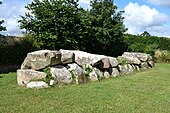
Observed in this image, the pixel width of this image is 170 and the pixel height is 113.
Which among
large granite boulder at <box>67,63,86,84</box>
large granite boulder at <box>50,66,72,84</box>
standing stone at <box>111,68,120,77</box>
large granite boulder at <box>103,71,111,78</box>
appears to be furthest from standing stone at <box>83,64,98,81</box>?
standing stone at <box>111,68,120,77</box>

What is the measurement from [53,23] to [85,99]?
343 inches

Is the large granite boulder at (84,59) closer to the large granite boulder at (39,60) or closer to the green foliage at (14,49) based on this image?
the large granite boulder at (39,60)

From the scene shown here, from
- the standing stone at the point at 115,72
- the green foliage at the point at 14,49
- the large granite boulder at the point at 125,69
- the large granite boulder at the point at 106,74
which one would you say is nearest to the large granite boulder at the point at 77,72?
the large granite boulder at the point at 106,74

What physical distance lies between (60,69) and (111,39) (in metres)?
10.5

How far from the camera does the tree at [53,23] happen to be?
15.5 metres

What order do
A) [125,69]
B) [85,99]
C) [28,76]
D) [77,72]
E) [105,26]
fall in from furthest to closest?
1. [105,26]
2. [125,69]
3. [77,72]
4. [28,76]
5. [85,99]

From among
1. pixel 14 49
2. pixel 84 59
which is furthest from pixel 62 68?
pixel 14 49

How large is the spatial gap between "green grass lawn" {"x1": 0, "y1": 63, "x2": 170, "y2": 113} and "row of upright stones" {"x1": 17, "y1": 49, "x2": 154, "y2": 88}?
45cm

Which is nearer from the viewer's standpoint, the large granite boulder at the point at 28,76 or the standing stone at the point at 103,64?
the large granite boulder at the point at 28,76

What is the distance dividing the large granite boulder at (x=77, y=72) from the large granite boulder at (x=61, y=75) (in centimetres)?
27

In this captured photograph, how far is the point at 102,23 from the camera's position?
20.4m

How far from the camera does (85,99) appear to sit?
25.3ft

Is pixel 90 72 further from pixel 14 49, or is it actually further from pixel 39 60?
pixel 14 49

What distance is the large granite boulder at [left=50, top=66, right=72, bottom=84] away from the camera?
10148 mm
